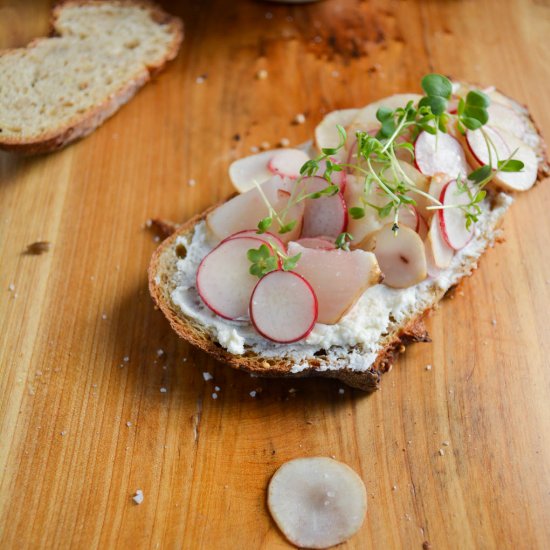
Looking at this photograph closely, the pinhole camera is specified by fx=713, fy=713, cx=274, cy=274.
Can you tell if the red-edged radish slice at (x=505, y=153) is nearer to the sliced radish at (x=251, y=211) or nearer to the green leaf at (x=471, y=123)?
the green leaf at (x=471, y=123)

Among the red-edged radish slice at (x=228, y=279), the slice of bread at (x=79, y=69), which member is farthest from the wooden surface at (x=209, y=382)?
the red-edged radish slice at (x=228, y=279)

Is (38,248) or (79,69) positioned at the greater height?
(79,69)

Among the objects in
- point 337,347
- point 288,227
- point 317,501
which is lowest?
point 317,501

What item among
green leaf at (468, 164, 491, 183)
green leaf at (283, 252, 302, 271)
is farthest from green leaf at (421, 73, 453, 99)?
green leaf at (283, 252, 302, 271)

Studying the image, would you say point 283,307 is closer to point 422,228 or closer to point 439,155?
point 422,228

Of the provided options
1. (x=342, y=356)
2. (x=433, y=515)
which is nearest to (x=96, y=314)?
(x=342, y=356)

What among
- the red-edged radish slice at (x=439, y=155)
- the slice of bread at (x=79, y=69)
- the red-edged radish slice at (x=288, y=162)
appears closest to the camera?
the red-edged radish slice at (x=439, y=155)

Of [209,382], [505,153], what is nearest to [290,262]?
[209,382]
